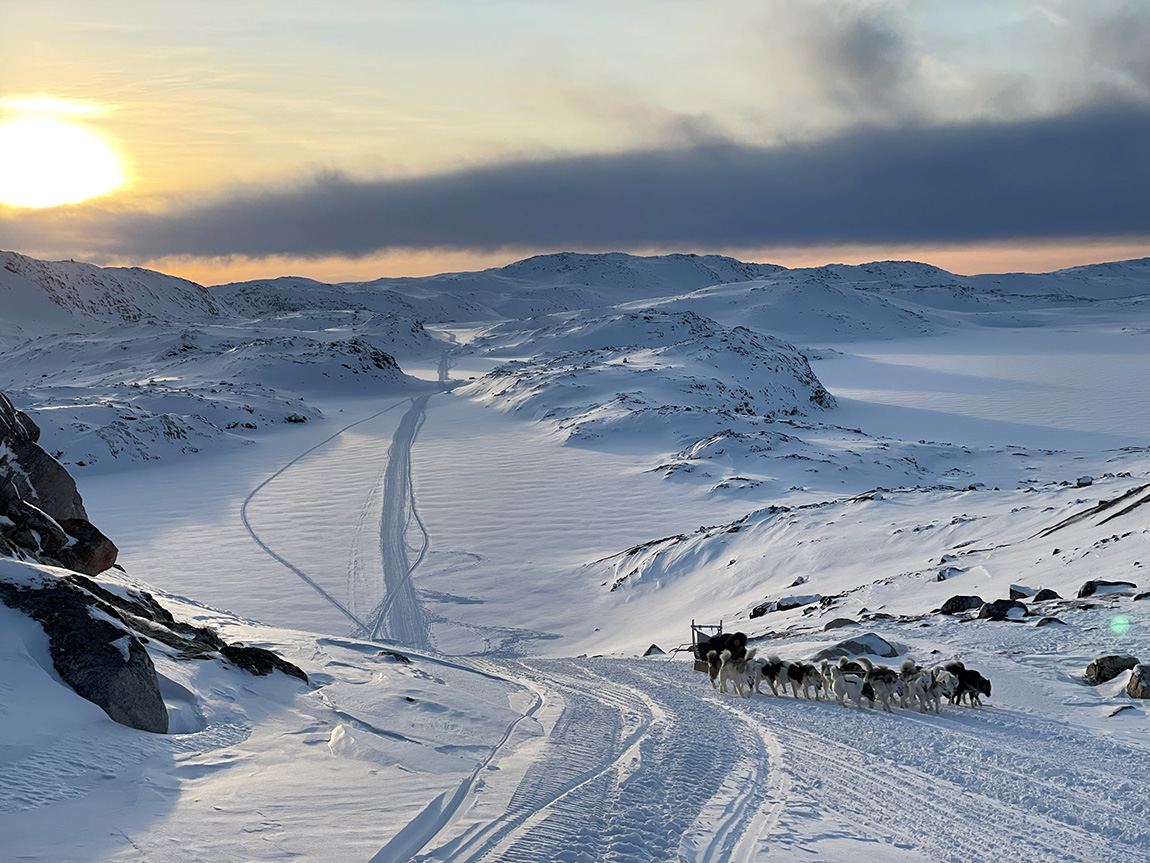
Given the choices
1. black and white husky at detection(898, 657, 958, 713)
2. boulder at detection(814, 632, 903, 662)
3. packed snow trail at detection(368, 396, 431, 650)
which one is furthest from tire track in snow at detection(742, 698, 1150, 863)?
packed snow trail at detection(368, 396, 431, 650)

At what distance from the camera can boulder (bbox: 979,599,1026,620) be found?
11266mm

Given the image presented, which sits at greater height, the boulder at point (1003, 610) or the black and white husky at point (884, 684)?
the boulder at point (1003, 610)

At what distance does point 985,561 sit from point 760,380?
36.7 m

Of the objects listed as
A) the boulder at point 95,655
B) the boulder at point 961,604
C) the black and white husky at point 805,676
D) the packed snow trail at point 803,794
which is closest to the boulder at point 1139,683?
the packed snow trail at point 803,794

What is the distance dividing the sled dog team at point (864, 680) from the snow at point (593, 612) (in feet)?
0.95

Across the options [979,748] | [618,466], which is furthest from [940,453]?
[979,748]

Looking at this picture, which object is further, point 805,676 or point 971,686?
point 805,676

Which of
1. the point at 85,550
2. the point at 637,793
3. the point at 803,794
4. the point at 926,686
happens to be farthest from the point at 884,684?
the point at 85,550

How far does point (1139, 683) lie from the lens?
320 inches

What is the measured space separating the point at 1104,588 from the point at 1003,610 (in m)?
1.34

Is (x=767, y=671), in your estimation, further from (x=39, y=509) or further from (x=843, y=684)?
(x=39, y=509)

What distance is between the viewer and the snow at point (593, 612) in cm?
517

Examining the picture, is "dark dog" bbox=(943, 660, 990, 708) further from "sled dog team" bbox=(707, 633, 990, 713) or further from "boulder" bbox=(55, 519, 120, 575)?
"boulder" bbox=(55, 519, 120, 575)

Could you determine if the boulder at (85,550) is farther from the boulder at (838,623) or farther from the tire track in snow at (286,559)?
the boulder at (838,623)
